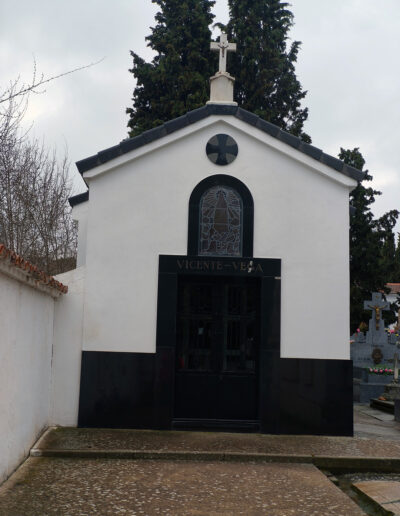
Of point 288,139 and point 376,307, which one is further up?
point 288,139

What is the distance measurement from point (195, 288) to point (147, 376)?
5.16 feet

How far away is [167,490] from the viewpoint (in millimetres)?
5832

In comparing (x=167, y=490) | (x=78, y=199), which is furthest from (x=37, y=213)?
(x=167, y=490)

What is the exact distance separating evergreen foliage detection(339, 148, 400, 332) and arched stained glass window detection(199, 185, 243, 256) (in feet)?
41.3

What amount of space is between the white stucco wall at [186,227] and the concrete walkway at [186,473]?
144 centimetres

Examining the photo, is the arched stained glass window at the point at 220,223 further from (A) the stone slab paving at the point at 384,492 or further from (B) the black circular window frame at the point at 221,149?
(A) the stone slab paving at the point at 384,492

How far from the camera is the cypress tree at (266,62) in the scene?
2041 cm

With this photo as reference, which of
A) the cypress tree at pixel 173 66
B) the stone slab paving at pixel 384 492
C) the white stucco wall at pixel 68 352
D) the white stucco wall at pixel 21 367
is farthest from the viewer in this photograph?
the cypress tree at pixel 173 66

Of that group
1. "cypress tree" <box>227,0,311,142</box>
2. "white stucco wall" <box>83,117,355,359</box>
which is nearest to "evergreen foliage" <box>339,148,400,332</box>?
"cypress tree" <box>227,0,311,142</box>

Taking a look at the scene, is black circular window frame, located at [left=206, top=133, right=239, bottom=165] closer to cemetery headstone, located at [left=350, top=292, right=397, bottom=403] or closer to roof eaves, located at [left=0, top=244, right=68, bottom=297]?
roof eaves, located at [left=0, top=244, right=68, bottom=297]

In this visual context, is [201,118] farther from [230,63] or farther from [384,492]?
[230,63]

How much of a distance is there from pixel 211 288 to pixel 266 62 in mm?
14091

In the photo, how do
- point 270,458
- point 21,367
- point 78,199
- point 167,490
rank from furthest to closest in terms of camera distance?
1. point 78,199
2. point 270,458
3. point 21,367
4. point 167,490

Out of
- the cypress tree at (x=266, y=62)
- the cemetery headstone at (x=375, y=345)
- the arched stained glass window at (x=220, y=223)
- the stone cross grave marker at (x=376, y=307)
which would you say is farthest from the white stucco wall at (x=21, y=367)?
the cypress tree at (x=266, y=62)
